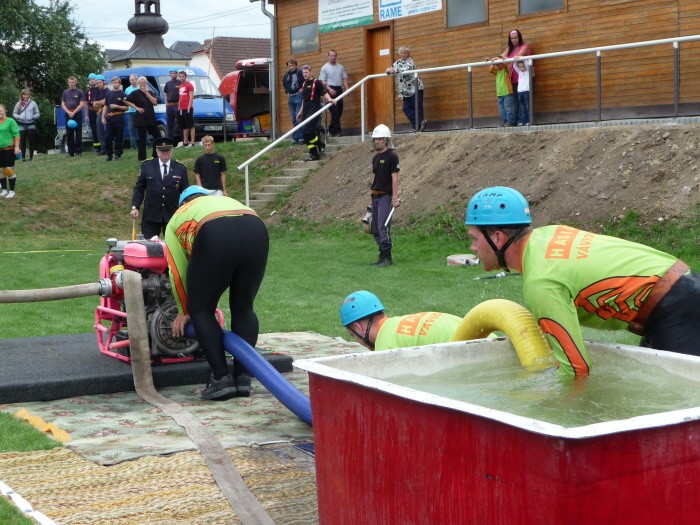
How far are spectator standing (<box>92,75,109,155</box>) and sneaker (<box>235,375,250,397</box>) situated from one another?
21.0 m

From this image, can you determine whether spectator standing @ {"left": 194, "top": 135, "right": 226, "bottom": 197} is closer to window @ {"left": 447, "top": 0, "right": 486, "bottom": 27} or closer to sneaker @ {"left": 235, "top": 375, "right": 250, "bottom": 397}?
window @ {"left": 447, "top": 0, "right": 486, "bottom": 27}

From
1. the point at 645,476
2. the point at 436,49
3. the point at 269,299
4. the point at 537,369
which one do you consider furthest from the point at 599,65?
the point at 645,476

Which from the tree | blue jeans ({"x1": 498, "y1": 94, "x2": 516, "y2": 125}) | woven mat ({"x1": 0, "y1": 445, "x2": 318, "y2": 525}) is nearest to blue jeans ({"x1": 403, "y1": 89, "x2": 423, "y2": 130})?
blue jeans ({"x1": 498, "y1": 94, "x2": 516, "y2": 125})

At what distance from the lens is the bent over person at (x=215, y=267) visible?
7.36 m

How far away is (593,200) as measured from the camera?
1731 cm

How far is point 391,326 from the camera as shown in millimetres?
6117

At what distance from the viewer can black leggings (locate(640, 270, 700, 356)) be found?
485cm

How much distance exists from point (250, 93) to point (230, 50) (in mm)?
59483

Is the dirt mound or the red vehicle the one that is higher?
the red vehicle

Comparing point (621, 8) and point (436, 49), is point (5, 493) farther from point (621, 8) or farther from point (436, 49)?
point (436, 49)

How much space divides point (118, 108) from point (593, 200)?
44.1ft

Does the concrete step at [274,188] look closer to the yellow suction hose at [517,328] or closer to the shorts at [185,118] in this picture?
the shorts at [185,118]

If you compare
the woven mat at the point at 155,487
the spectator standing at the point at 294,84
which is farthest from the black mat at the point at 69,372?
the spectator standing at the point at 294,84

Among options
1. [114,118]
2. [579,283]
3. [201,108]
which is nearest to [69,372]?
[579,283]
